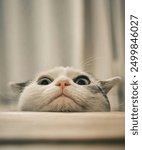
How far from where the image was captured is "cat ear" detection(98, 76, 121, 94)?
0.93 metres

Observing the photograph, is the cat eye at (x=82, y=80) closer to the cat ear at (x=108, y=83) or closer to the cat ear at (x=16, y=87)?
the cat ear at (x=108, y=83)

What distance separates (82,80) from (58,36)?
0.15 m

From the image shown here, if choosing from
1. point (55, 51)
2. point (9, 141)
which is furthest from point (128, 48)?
point (9, 141)

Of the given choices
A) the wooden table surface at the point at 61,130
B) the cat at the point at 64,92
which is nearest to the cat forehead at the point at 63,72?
the cat at the point at 64,92

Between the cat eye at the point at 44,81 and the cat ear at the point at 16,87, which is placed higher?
the cat eye at the point at 44,81

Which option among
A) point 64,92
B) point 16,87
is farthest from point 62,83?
point 16,87

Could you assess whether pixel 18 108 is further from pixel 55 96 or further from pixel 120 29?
pixel 120 29

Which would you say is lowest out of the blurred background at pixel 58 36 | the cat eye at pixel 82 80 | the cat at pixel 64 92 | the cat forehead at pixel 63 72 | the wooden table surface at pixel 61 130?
the wooden table surface at pixel 61 130

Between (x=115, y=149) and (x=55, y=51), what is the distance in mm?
344

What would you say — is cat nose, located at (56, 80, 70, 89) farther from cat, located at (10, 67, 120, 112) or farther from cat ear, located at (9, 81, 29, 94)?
cat ear, located at (9, 81, 29, 94)

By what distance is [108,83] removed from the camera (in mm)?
934

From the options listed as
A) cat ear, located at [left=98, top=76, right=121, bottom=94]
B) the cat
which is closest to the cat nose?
the cat

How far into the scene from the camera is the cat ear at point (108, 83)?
0.93 m

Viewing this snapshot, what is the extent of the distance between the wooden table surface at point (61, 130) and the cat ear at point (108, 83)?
0.08 m
